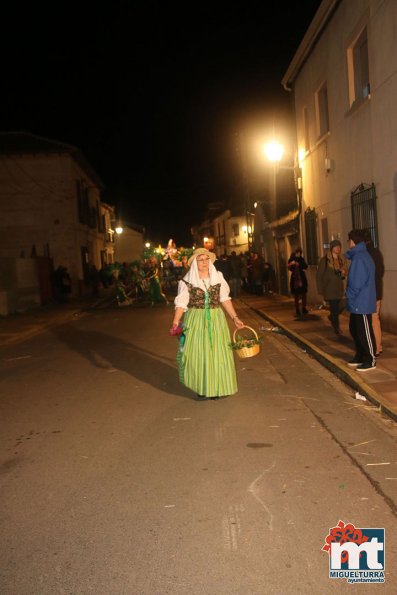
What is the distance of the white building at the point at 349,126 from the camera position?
1109 centimetres

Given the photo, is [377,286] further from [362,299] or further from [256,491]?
[256,491]

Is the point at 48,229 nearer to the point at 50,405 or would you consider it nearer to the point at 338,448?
the point at 50,405

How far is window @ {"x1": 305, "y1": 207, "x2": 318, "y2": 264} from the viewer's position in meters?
18.0

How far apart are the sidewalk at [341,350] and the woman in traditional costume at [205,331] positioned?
168cm

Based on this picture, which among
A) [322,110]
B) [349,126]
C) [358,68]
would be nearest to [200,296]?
[349,126]

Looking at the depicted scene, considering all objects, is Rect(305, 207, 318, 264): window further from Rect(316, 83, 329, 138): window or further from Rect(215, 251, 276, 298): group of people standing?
Rect(215, 251, 276, 298): group of people standing

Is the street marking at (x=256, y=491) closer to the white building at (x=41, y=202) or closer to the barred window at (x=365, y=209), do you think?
the barred window at (x=365, y=209)

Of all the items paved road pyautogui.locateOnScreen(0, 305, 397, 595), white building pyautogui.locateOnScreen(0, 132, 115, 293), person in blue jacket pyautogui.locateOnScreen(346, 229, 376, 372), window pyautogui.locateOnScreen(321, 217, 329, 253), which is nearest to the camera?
paved road pyautogui.locateOnScreen(0, 305, 397, 595)

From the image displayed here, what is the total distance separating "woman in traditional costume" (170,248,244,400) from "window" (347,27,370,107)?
24.1 feet

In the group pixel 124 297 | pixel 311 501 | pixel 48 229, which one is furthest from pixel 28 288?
pixel 311 501

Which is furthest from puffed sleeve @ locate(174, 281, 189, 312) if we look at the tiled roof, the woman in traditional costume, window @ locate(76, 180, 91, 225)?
window @ locate(76, 180, 91, 225)

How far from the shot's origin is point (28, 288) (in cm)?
2370

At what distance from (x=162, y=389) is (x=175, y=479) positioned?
134 inches

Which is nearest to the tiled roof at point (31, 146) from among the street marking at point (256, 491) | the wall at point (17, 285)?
the wall at point (17, 285)
